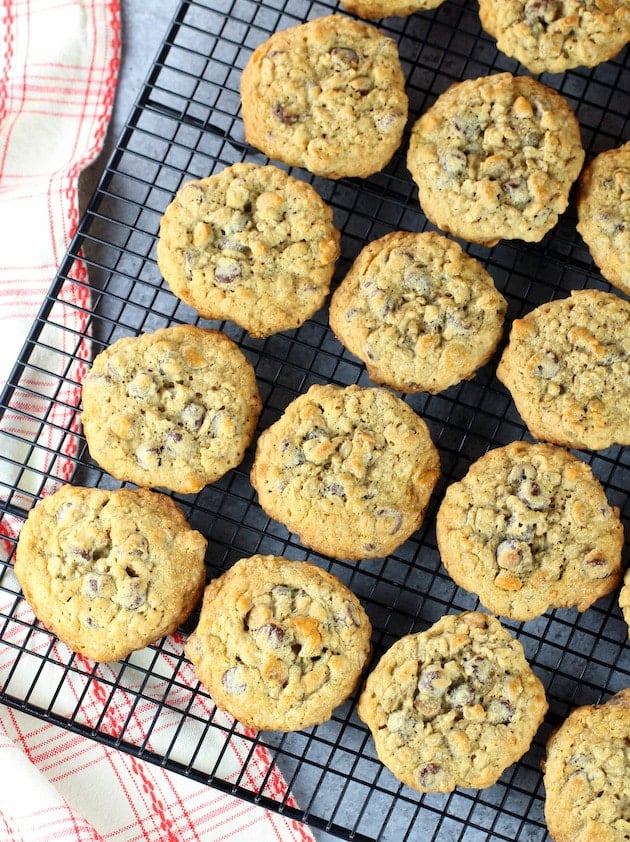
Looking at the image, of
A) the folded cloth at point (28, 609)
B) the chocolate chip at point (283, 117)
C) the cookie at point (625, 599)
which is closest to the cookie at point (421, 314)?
the chocolate chip at point (283, 117)

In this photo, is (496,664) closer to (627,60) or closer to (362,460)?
(362,460)

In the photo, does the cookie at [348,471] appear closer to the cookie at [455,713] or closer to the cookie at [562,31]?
the cookie at [455,713]

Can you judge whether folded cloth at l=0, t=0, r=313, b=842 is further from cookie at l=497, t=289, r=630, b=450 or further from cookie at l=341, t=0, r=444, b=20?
cookie at l=497, t=289, r=630, b=450

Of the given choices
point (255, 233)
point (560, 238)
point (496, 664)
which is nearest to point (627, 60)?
point (560, 238)

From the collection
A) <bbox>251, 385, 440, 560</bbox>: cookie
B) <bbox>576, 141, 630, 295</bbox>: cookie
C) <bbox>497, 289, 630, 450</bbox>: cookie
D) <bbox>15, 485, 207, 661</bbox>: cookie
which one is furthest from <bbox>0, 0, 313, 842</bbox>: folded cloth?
<bbox>576, 141, 630, 295</bbox>: cookie

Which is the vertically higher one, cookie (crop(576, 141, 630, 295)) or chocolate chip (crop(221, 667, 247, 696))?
cookie (crop(576, 141, 630, 295))
